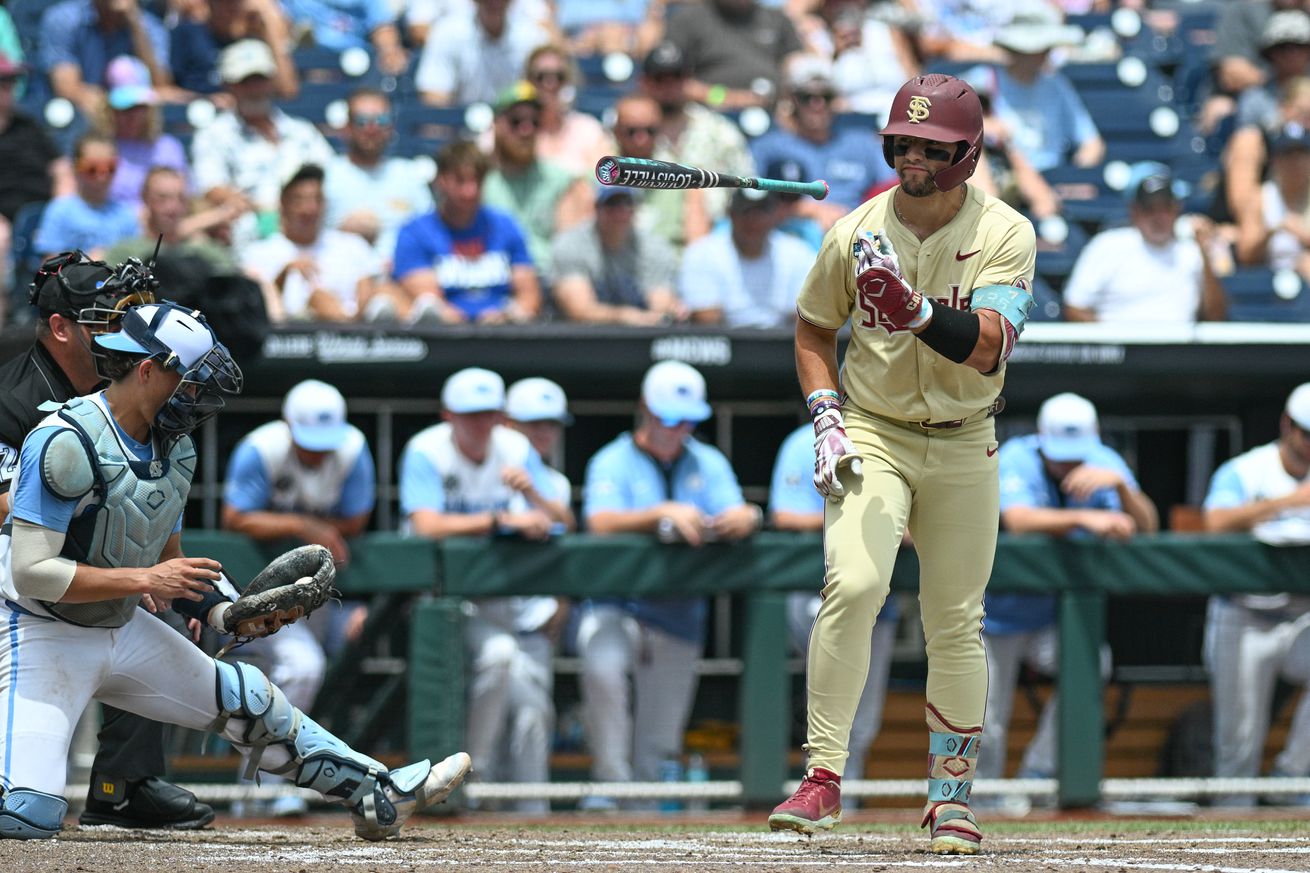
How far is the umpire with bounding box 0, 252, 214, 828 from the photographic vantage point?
493cm

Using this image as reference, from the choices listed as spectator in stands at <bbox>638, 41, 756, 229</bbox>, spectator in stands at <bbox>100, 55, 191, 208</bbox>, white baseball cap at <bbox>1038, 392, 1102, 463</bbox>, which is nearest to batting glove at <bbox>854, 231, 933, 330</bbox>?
white baseball cap at <bbox>1038, 392, 1102, 463</bbox>

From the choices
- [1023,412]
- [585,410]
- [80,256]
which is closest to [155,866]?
[80,256]

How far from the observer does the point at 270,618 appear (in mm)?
4723

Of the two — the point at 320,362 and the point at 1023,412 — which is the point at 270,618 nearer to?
the point at 320,362

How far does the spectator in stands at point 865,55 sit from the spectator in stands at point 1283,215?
2011mm

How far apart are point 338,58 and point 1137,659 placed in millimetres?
5707

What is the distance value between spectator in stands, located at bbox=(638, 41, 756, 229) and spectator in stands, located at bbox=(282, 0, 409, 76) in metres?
2.10

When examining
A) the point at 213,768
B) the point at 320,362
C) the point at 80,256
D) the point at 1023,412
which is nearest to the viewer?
the point at 80,256

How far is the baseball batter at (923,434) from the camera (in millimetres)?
4656

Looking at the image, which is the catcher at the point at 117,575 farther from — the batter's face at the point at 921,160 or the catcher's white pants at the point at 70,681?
the batter's face at the point at 921,160

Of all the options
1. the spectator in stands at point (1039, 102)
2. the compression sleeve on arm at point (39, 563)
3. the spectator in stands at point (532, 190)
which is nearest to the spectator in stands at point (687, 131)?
the spectator in stands at point (532, 190)

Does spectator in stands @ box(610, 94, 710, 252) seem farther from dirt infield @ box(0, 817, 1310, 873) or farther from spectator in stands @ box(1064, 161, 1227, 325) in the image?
dirt infield @ box(0, 817, 1310, 873)

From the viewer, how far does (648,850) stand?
4.80m

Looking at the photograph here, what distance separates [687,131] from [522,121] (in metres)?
0.86
